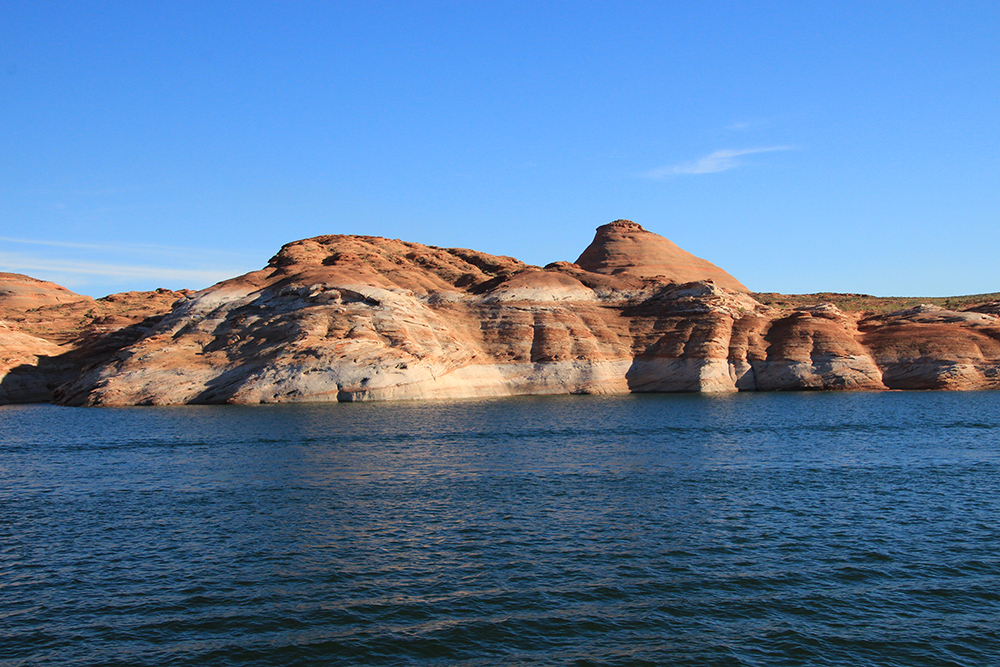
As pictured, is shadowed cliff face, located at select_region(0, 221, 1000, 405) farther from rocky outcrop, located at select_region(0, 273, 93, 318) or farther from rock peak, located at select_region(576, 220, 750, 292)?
rocky outcrop, located at select_region(0, 273, 93, 318)

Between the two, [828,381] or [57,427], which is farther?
[828,381]

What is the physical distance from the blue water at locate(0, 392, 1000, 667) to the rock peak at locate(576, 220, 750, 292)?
7706 cm

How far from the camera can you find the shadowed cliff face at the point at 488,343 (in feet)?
236

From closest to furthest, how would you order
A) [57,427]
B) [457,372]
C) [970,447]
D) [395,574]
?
[395,574]
[970,447]
[57,427]
[457,372]

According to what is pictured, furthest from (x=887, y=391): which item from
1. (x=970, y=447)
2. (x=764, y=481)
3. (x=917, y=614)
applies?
(x=917, y=614)

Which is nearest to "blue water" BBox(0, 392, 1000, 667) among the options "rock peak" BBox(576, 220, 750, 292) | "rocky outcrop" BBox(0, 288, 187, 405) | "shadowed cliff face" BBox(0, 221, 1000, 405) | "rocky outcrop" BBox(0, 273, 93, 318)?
"shadowed cliff face" BBox(0, 221, 1000, 405)

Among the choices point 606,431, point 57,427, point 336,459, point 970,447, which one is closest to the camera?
point 336,459

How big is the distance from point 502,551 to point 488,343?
208 ft

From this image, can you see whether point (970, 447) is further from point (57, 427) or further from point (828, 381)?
point (57, 427)

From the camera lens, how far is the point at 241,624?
1675 centimetres

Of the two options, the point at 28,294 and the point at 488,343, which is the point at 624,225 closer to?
the point at 488,343

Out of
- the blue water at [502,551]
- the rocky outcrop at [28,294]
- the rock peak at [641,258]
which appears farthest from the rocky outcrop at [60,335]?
the rock peak at [641,258]

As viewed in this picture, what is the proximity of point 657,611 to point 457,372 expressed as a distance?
203 feet

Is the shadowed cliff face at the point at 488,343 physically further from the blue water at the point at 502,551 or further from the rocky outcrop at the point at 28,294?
the rocky outcrop at the point at 28,294
